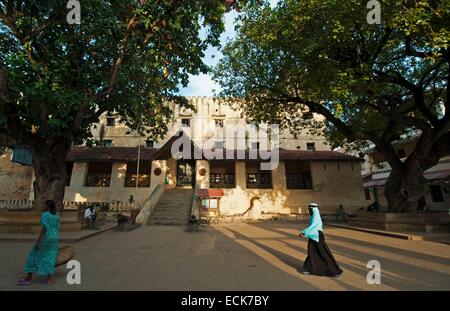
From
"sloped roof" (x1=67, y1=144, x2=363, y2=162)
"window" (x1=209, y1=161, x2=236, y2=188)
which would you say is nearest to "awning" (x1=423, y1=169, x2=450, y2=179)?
"sloped roof" (x1=67, y1=144, x2=363, y2=162)

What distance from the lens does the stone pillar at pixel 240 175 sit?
902 inches

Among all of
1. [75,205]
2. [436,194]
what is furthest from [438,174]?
[75,205]

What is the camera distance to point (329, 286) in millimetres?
4691

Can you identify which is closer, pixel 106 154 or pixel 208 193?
pixel 208 193

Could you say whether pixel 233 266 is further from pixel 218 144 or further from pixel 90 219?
pixel 218 144

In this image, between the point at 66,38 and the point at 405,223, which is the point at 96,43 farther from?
the point at 405,223

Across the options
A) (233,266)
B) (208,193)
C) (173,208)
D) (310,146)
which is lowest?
(233,266)

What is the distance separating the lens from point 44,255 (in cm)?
496

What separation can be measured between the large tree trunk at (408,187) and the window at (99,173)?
22.7 meters

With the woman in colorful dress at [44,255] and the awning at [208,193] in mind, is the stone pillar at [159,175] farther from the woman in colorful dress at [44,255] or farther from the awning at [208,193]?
the woman in colorful dress at [44,255]

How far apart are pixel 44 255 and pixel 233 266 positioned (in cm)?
404
